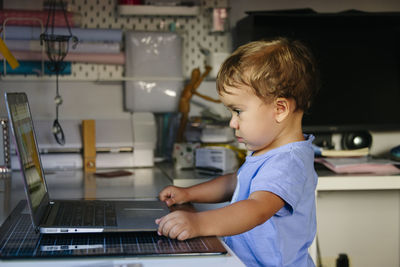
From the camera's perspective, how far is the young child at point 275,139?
1.15 metres

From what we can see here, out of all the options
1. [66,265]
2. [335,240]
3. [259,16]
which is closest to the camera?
[66,265]

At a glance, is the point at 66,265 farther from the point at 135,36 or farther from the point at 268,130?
the point at 135,36

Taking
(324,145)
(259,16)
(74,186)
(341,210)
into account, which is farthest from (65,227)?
(341,210)

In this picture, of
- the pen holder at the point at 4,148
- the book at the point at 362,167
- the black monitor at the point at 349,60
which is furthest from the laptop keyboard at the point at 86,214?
the black monitor at the point at 349,60

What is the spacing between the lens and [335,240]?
271 centimetres

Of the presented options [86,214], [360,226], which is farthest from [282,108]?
[360,226]

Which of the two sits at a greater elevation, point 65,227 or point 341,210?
point 65,227

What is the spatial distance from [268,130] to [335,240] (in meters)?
1.68

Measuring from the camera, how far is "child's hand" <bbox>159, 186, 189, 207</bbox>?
1.40 meters

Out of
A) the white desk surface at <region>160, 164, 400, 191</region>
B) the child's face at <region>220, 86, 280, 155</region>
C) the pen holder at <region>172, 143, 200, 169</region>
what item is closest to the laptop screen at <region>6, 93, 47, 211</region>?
the child's face at <region>220, 86, 280, 155</region>

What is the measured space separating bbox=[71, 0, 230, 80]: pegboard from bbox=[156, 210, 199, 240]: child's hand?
4.98 feet

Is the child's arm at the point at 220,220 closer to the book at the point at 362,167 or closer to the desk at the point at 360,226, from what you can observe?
the book at the point at 362,167

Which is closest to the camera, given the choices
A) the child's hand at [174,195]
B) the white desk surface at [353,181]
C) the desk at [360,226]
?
the child's hand at [174,195]

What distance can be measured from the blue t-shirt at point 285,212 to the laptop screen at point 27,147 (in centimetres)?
45
